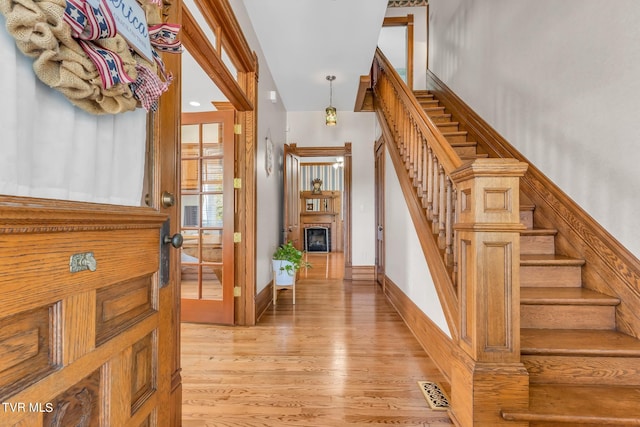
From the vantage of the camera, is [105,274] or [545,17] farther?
[545,17]

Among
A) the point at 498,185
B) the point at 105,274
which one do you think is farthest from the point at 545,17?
the point at 105,274

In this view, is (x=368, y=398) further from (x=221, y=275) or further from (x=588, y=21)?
(x=588, y=21)

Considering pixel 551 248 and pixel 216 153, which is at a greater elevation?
pixel 216 153

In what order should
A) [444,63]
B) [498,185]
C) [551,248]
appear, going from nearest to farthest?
[498,185], [551,248], [444,63]

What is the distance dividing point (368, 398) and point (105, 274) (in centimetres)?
155

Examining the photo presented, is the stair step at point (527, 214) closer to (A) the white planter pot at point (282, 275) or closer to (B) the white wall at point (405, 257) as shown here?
(B) the white wall at point (405, 257)

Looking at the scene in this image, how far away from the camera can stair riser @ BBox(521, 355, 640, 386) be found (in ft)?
4.71

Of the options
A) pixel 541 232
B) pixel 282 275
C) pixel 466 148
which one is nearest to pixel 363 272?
pixel 282 275

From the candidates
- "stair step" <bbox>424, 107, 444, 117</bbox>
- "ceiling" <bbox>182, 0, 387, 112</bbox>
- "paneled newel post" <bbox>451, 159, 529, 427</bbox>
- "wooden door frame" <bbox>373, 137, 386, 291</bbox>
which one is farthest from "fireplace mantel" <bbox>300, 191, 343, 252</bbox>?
"paneled newel post" <bbox>451, 159, 529, 427</bbox>

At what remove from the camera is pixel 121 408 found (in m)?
0.75

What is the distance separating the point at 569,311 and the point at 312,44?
3.07 meters

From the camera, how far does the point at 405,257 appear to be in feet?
9.53

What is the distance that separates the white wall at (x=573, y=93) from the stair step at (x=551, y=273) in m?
0.33

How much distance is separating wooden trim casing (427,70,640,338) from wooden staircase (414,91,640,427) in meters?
0.05
